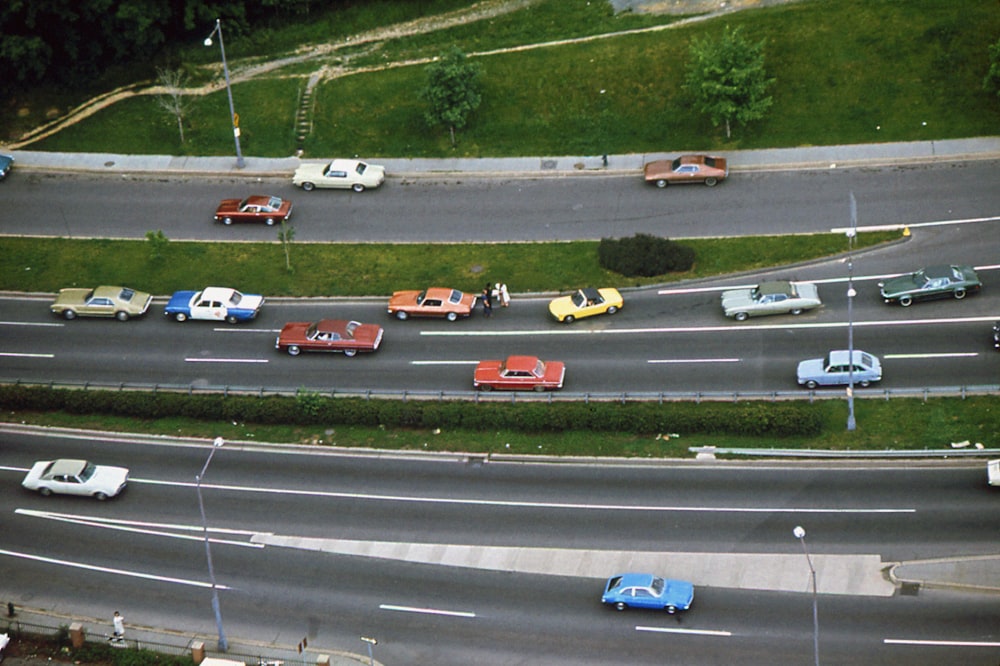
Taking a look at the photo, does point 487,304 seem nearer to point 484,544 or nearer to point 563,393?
point 563,393

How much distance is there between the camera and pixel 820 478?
5869 cm

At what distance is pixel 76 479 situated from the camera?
200 ft

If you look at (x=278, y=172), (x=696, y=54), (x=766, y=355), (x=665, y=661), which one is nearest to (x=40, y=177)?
(x=278, y=172)

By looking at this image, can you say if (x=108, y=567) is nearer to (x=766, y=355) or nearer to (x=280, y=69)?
(x=766, y=355)

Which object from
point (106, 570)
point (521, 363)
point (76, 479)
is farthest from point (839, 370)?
point (76, 479)

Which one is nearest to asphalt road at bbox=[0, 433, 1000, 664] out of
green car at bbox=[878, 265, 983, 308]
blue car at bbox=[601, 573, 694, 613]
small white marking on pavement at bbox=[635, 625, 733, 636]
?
small white marking on pavement at bbox=[635, 625, 733, 636]

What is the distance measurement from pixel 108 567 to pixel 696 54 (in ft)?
128

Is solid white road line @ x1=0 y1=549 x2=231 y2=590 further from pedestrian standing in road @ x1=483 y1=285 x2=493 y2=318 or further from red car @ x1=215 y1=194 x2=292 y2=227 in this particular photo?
red car @ x1=215 y1=194 x2=292 y2=227

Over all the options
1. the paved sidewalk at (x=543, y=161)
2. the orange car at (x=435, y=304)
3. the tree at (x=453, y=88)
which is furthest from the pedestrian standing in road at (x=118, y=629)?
the tree at (x=453, y=88)

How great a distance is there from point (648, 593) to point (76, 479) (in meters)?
24.0

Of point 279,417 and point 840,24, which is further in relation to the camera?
point 840,24

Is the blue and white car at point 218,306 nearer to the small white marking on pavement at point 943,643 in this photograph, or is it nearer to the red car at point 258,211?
the red car at point 258,211

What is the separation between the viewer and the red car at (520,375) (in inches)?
2509

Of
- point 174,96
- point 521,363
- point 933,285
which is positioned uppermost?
point 174,96
